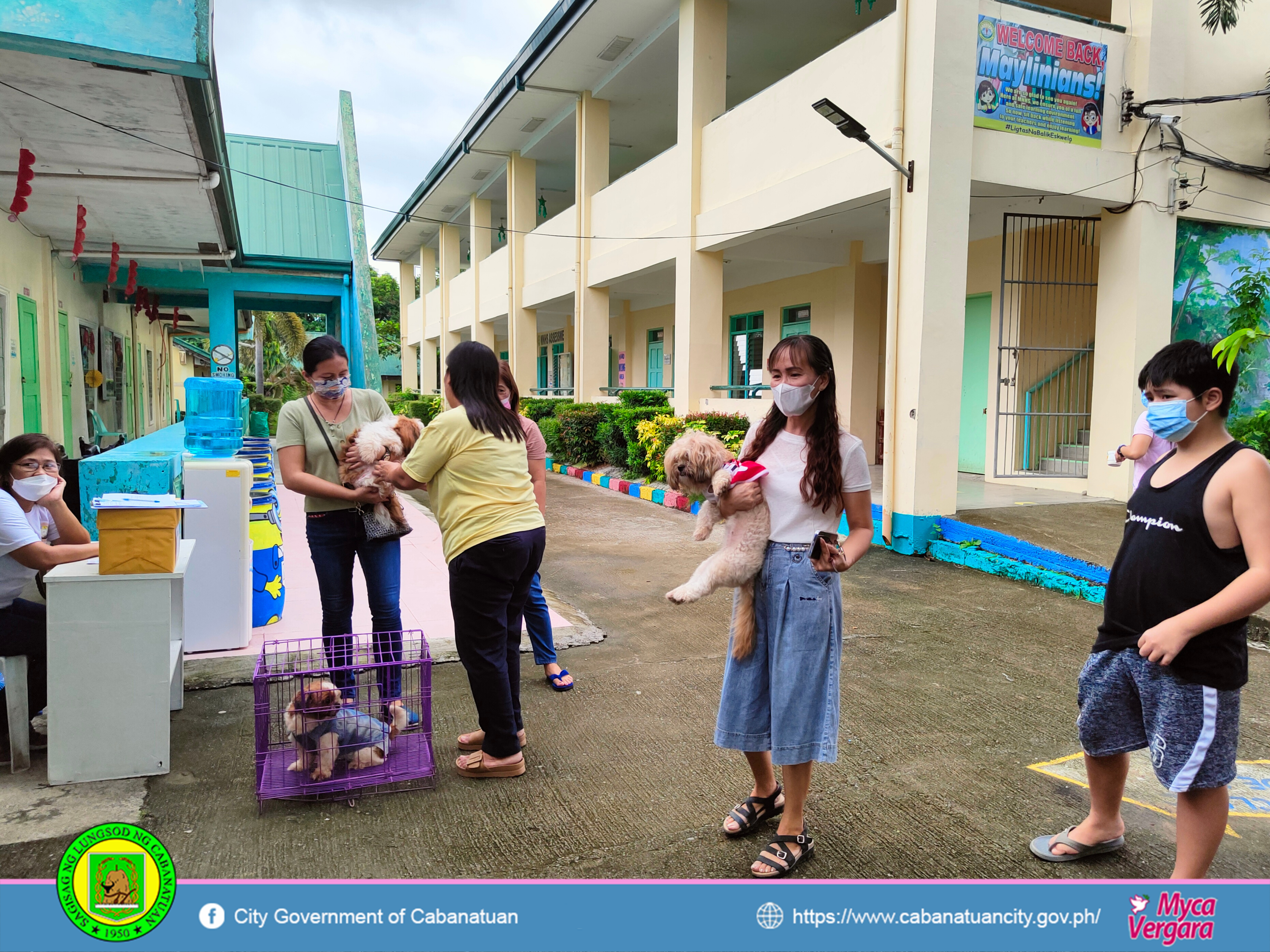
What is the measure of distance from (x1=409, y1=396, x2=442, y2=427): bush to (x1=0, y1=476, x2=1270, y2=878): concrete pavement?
715 inches

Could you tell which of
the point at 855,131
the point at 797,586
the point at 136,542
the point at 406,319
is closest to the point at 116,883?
the point at 136,542

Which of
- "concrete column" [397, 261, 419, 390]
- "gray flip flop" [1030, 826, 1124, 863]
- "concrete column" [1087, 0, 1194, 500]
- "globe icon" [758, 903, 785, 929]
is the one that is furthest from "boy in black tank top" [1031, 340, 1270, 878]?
"concrete column" [397, 261, 419, 390]

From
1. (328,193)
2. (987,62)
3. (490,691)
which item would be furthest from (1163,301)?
(328,193)

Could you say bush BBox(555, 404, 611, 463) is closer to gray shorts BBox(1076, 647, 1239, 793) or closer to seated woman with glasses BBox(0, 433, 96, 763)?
seated woman with glasses BBox(0, 433, 96, 763)

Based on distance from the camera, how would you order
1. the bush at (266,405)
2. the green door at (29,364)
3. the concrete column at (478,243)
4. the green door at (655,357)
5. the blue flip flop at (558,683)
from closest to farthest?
the blue flip flop at (558,683) → the green door at (29,364) → the green door at (655,357) → the concrete column at (478,243) → the bush at (266,405)

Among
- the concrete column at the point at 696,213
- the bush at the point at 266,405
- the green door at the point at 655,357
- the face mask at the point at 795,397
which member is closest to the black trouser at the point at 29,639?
the face mask at the point at 795,397

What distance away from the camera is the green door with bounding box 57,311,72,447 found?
10.8 meters

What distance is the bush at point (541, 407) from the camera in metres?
15.7

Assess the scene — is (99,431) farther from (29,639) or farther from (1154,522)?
(1154,522)

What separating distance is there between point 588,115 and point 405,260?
63.3ft

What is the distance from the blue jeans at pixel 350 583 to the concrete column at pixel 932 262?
5408 mm

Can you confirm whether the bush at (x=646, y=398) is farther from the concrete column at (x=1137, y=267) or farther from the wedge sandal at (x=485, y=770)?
the wedge sandal at (x=485, y=770)

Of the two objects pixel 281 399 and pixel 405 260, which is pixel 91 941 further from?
pixel 405 260

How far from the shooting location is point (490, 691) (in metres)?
3.26
